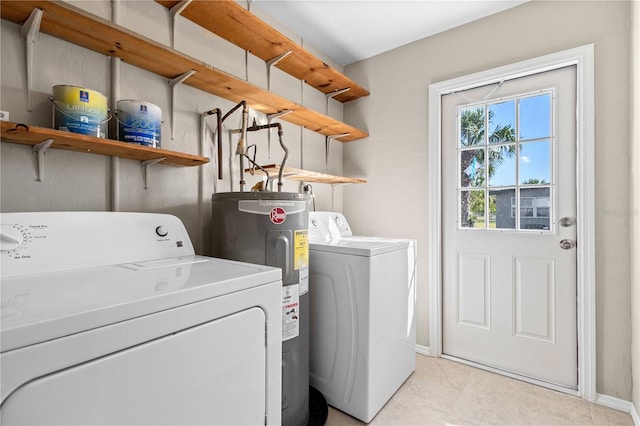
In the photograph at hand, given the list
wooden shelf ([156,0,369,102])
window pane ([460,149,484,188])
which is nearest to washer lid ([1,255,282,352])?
wooden shelf ([156,0,369,102])

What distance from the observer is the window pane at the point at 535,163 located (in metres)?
2.01

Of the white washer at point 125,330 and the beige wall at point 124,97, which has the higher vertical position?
the beige wall at point 124,97

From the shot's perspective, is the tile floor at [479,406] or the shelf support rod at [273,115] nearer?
the tile floor at [479,406]

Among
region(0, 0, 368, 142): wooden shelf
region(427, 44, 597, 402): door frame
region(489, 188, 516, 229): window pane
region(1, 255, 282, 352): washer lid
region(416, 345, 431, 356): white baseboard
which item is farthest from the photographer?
region(416, 345, 431, 356): white baseboard

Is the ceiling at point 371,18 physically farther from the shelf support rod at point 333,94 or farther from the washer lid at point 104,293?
the washer lid at point 104,293

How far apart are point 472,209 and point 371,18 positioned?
1524mm

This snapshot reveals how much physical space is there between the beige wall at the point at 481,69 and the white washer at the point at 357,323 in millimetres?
654

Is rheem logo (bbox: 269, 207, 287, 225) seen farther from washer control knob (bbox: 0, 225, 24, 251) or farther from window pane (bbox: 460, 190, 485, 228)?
window pane (bbox: 460, 190, 485, 228)

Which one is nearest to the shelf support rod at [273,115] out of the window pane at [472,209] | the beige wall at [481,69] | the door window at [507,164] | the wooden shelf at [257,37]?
the wooden shelf at [257,37]

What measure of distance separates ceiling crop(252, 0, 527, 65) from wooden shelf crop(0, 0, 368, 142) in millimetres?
658

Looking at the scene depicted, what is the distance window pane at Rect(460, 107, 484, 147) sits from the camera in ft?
7.41

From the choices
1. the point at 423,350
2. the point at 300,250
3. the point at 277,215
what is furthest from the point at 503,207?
the point at 277,215

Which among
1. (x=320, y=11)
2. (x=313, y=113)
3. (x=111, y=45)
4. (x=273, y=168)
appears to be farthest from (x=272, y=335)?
(x=320, y=11)

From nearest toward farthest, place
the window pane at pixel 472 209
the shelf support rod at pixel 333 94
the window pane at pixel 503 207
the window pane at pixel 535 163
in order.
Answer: the window pane at pixel 535 163
the window pane at pixel 503 207
the window pane at pixel 472 209
the shelf support rod at pixel 333 94
